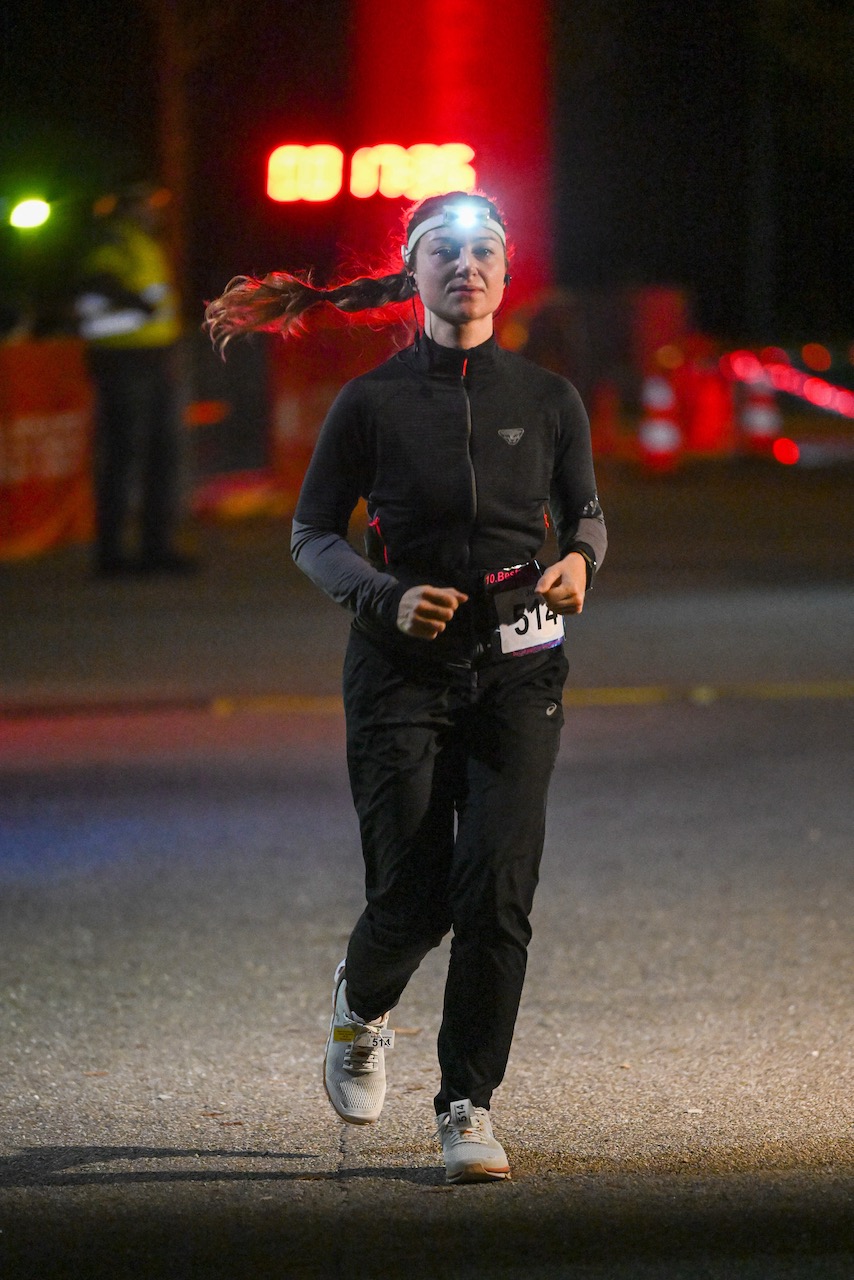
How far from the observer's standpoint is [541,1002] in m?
5.71

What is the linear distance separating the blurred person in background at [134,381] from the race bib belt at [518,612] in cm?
1024

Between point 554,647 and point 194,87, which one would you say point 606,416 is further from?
point 554,647

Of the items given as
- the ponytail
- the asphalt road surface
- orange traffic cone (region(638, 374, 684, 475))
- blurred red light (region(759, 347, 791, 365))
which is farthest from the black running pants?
blurred red light (region(759, 347, 791, 365))

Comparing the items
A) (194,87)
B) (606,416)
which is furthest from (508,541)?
(194,87)

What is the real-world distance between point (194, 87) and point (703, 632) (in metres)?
29.2

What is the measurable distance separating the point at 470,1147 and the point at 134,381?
11.4 m

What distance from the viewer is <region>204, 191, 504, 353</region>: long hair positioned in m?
4.64

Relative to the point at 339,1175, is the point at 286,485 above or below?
below

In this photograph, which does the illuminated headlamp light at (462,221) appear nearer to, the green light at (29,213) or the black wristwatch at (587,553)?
the black wristwatch at (587,553)

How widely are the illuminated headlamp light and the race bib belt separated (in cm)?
71

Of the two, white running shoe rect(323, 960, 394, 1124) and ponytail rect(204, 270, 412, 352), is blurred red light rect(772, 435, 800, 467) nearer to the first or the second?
ponytail rect(204, 270, 412, 352)

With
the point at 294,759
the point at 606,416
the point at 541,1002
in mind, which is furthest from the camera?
the point at 606,416

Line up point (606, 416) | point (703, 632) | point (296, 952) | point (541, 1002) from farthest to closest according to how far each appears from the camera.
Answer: point (606, 416), point (703, 632), point (296, 952), point (541, 1002)

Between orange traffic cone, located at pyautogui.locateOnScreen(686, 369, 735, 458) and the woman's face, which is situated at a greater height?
the woman's face
